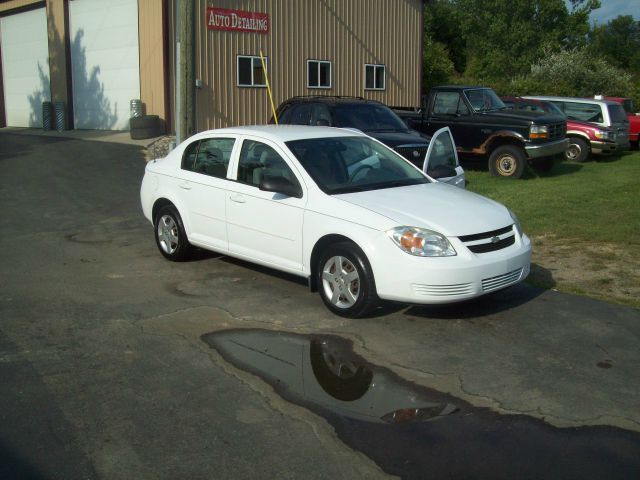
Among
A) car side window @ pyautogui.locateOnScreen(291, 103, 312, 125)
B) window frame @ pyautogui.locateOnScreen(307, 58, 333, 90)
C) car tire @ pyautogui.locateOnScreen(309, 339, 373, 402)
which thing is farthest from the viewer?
window frame @ pyautogui.locateOnScreen(307, 58, 333, 90)

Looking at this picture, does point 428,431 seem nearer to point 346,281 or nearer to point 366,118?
point 346,281

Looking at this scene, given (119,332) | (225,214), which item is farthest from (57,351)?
(225,214)

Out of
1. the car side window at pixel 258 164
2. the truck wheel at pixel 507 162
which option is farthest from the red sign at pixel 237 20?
the car side window at pixel 258 164

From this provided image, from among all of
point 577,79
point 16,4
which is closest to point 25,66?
point 16,4

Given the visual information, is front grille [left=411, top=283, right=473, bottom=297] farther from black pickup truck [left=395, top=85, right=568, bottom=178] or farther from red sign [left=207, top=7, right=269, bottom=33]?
red sign [left=207, top=7, right=269, bottom=33]

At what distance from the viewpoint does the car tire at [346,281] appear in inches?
246

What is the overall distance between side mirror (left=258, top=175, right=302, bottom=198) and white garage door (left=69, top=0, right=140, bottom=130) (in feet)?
49.5

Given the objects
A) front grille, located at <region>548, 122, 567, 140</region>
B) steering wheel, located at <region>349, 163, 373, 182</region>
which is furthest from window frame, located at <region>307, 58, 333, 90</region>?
steering wheel, located at <region>349, 163, 373, 182</region>

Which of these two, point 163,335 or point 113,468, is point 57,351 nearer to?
point 163,335

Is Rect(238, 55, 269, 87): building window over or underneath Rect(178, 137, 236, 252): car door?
over

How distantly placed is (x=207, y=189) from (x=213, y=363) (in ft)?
9.40

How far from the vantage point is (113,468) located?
390 cm

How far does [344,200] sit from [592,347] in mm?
2381

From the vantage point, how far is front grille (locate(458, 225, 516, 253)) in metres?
6.23
